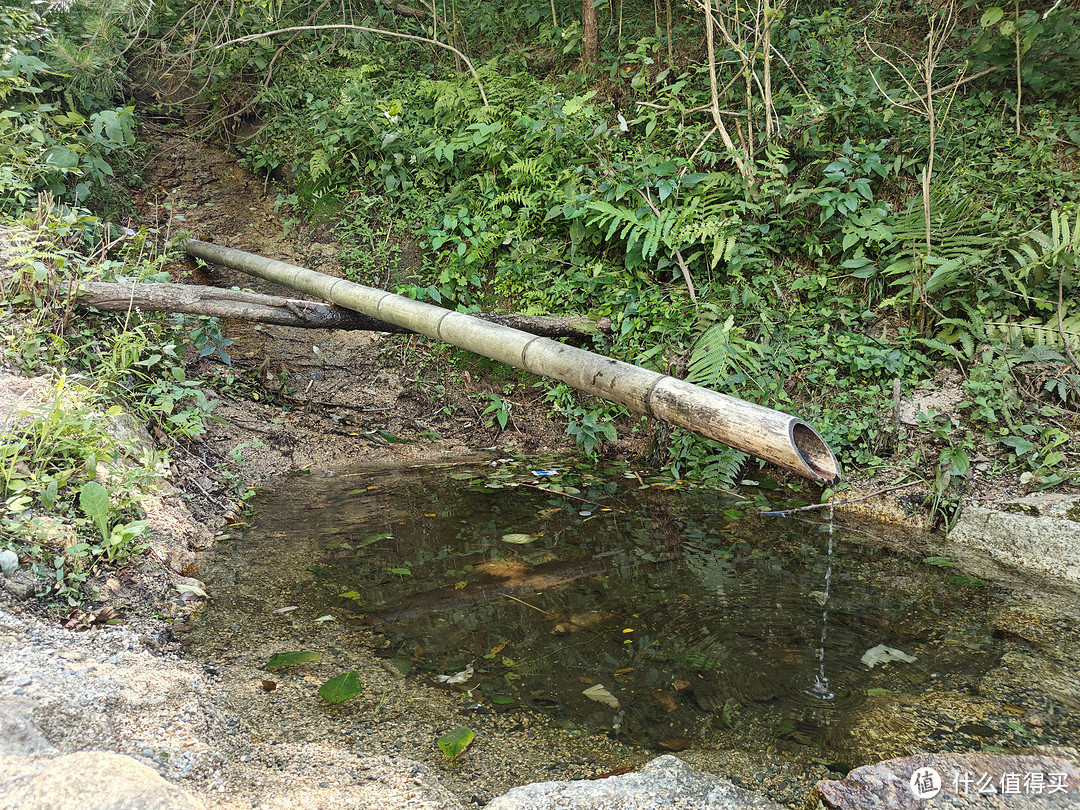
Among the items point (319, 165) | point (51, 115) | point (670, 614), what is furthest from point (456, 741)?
point (51, 115)

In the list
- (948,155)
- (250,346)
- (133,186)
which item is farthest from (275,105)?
(948,155)

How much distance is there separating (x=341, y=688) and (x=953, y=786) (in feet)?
6.33

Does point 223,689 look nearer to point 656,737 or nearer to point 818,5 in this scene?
point 656,737

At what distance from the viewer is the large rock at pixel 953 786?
→ 174cm

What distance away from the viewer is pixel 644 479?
15.1ft

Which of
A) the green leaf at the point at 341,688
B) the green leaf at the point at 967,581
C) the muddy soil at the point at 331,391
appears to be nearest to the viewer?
the green leaf at the point at 341,688

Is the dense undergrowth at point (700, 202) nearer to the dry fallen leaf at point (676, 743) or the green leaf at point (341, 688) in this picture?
the green leaf at point (341, 688)

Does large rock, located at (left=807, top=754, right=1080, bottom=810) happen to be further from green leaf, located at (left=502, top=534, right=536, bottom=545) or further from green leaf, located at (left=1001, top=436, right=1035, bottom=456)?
green leaf, located at (left=1001, top=436, right=1035, bottom=456)

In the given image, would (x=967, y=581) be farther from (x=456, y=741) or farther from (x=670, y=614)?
(x=456, y=741)

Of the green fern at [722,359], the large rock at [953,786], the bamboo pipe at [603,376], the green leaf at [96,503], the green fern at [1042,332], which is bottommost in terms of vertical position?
the large rock at [953,786]

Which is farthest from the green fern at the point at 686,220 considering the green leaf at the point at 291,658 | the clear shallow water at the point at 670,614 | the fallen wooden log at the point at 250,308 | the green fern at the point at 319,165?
the green leaf at the point at 291,658

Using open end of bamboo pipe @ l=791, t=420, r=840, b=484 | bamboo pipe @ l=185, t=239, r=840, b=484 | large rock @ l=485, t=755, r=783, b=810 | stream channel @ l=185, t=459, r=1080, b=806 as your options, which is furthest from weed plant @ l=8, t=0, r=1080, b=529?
large rock @ l=485, t=755, r=783, b=810

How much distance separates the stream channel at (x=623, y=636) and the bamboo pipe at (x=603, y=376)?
0.70 m

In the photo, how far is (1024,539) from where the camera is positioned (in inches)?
137
